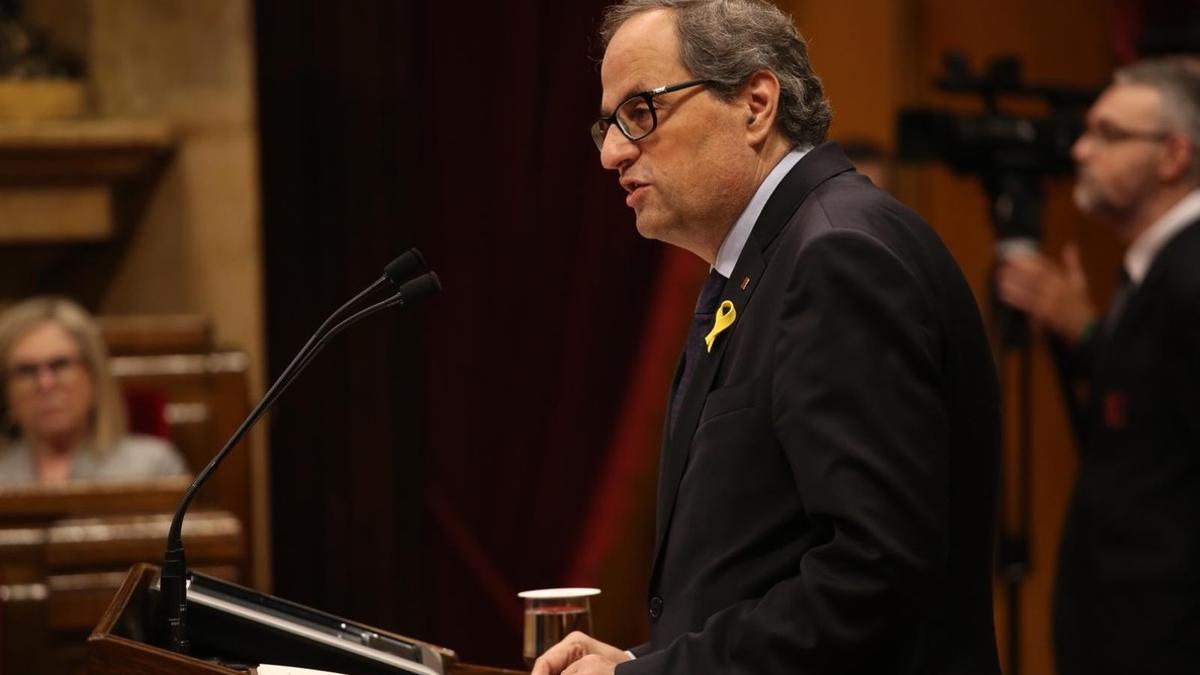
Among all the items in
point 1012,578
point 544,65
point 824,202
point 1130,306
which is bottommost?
point 1012,578

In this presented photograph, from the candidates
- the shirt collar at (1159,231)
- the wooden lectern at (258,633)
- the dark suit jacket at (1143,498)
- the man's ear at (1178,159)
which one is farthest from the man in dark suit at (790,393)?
the man's ear at (1178,159)

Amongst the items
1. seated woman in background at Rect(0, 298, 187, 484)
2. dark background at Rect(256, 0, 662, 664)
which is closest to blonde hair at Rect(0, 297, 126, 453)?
seated woman in background at Rect(0, 298, 187, 484)

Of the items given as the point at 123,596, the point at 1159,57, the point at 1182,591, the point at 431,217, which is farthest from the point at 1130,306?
the point at 123,596

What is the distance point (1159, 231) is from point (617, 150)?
8.19 feet

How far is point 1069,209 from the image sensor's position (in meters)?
5.80

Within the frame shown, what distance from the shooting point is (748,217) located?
191 cm

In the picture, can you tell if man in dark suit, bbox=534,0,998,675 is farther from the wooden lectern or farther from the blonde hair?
the blonde hair

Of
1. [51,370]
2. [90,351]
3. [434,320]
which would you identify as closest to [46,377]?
[51,370]

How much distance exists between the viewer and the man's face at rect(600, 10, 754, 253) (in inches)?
74.3

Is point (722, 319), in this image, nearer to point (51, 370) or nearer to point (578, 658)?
point (578, 658)

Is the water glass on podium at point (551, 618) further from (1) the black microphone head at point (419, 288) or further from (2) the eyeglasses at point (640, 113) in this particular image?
(2) the eyeglasses at point (640, 113)

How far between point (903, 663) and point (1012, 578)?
8.49 ft

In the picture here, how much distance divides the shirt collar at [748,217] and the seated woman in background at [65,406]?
8.84 feet

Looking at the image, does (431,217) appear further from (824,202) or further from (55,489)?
(824,202)
